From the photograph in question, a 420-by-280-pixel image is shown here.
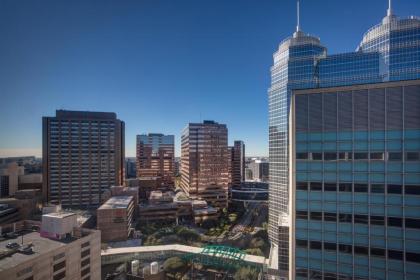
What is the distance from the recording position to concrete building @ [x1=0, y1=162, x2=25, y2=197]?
74.6 meters

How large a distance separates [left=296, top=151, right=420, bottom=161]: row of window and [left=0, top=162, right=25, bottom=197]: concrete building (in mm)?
92961

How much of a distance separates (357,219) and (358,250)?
2.49 meters

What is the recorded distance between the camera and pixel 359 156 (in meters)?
18.3

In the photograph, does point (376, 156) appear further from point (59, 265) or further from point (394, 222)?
point (59, 265)

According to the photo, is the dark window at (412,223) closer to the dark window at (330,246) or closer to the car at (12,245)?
the dark window at (330,246)

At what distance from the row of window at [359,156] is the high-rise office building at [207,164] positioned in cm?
5735

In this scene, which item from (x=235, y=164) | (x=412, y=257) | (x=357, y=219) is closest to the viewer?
(x=412, y=257)

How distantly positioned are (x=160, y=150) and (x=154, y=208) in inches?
1908

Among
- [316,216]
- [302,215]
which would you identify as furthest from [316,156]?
[302,215]

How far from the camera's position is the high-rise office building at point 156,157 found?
104812 millimetres

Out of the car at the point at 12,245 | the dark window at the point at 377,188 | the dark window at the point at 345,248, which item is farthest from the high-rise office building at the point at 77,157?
the dark window at the point at 377,188

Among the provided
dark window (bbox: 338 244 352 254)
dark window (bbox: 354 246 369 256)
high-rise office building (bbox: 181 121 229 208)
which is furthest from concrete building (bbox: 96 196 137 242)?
dark window (bbox: 354 246 369 256)

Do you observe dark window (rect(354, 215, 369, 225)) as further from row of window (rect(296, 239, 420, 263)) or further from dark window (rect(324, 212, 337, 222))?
row of window (rect(296, 239, 420, 263))

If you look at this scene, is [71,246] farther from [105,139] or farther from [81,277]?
[105,139]
